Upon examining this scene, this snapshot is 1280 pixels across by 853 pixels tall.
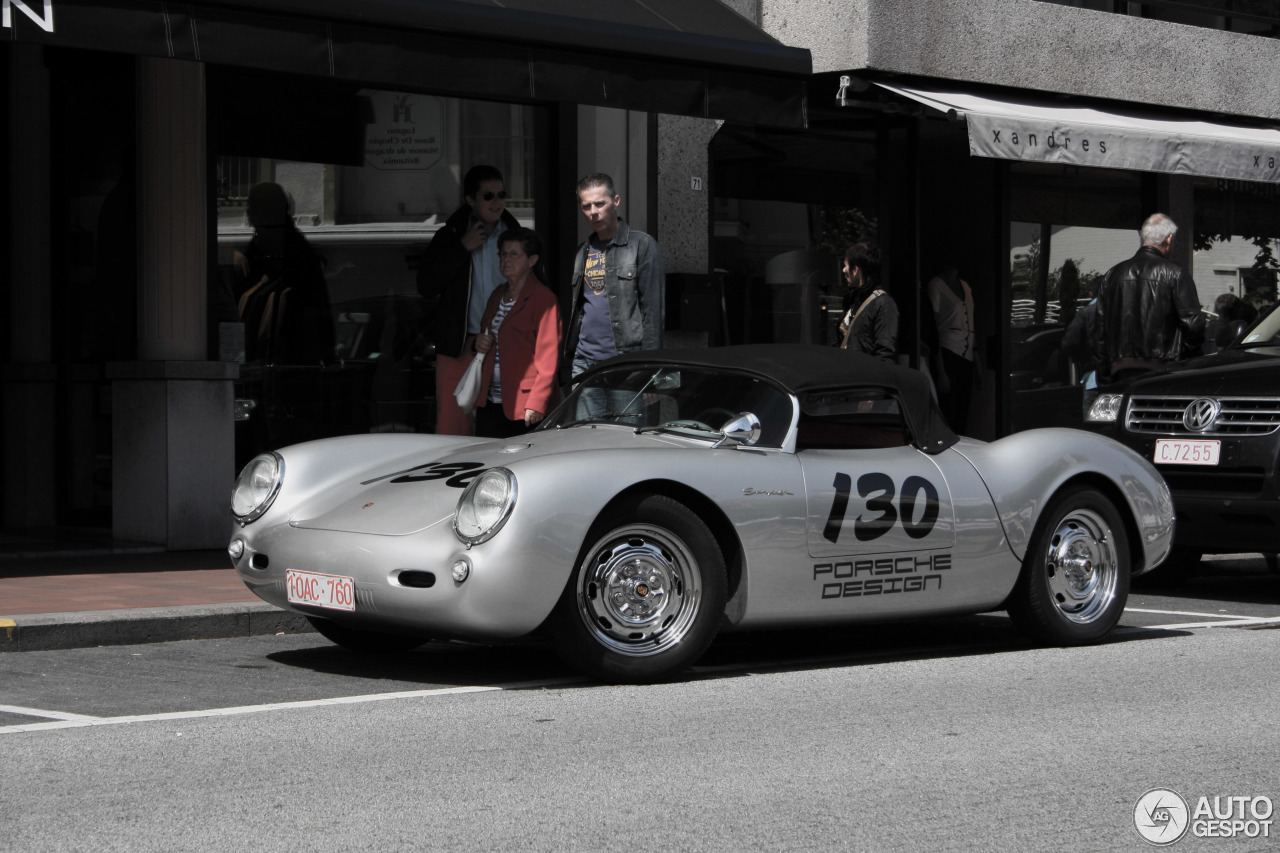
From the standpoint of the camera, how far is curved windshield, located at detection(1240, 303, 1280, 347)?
399 inches

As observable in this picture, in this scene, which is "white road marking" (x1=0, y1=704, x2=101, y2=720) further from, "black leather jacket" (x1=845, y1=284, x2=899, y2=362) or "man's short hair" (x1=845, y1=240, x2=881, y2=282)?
"man's short hair" (x1=845, y1=240, x2=881, y2=282)

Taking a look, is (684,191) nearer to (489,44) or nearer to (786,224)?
(786,224)

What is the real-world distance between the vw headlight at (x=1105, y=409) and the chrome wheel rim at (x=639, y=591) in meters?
4.21

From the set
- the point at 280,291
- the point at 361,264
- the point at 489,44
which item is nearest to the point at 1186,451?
the point at 489,44

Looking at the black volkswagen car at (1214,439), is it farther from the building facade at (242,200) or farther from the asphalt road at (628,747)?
the building facade at (242,200)

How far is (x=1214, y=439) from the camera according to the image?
29.9 ft

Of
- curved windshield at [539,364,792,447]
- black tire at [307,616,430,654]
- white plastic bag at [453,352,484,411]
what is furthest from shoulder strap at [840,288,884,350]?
black tire at [307,616,430,654]

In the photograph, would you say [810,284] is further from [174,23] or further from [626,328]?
[174,23]

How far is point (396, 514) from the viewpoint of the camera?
6324 mm

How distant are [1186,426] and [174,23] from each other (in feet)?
18.6

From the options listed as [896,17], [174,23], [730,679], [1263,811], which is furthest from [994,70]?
[1263,811]

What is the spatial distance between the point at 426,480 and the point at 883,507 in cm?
181

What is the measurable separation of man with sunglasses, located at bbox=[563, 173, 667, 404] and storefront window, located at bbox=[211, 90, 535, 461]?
2515mm

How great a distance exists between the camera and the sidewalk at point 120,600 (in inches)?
287
